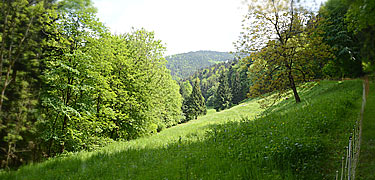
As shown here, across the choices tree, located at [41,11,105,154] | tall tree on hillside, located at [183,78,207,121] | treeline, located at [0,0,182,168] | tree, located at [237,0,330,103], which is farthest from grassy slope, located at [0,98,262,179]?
tall tree on hillside, located at [183,78,207,121]

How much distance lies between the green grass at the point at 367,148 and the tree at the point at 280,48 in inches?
240

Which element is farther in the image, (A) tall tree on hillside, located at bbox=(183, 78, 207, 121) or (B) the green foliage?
(A) tall tree on hillside, located at bbox=(183, 78, 207, 121)

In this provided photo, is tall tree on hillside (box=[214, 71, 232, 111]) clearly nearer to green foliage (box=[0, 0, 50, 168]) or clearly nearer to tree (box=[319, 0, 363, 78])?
tree (box=[319, 0, 363, 78])

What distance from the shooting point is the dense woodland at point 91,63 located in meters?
4.32

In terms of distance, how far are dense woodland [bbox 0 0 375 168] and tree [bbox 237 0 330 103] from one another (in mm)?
74

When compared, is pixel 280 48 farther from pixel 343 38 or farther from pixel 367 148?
pixel 367 148

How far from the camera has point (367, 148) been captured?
20.1 feet

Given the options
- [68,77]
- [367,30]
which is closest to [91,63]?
[68,77]

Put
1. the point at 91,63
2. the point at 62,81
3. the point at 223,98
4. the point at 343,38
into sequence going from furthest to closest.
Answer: the point at 223,98 → the point at 343,38 → the point at 91,63 → the point at 62,81

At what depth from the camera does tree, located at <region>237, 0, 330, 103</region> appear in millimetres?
14617

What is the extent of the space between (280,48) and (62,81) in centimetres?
1448

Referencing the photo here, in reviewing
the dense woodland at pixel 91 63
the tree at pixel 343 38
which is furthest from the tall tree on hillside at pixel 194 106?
the tree at pixel 343 38

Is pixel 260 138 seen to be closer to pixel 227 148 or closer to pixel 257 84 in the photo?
pixel 227 148

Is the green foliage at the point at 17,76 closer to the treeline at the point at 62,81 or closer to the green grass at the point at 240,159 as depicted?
the treeline at the point at 62,81
